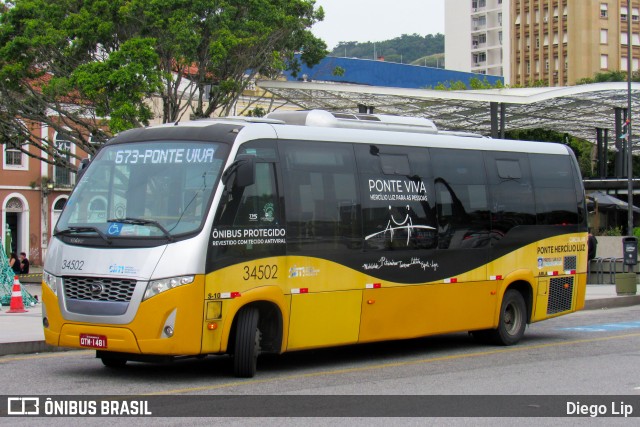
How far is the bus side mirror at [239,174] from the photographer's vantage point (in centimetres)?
1219

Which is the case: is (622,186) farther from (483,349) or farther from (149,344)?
(149,344)

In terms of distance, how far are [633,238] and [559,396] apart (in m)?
21.1

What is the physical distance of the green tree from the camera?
116 feet

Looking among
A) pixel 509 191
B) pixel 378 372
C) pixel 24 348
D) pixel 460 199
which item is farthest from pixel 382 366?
pixel 24 348

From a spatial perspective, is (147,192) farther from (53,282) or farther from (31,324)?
(31,324)

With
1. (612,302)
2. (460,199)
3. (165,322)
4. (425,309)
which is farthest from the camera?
(612,302)

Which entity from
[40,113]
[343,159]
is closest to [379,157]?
[343,159]

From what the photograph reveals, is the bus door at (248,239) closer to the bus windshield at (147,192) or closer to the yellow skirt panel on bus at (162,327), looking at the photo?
the yellow skirt panel on bus at (162,327)

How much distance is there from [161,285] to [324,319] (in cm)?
260

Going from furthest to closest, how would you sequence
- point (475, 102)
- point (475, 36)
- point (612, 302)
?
point (475, 36)
point (475, 102)
point (612, 302)

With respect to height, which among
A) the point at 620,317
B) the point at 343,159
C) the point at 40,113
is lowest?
the point at 620,317

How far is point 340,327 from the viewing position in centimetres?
1357

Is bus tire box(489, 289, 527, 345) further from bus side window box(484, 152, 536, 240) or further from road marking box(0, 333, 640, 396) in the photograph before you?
bus side window box(484, 152, 536, 240)

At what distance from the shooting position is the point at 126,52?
35219 mm
